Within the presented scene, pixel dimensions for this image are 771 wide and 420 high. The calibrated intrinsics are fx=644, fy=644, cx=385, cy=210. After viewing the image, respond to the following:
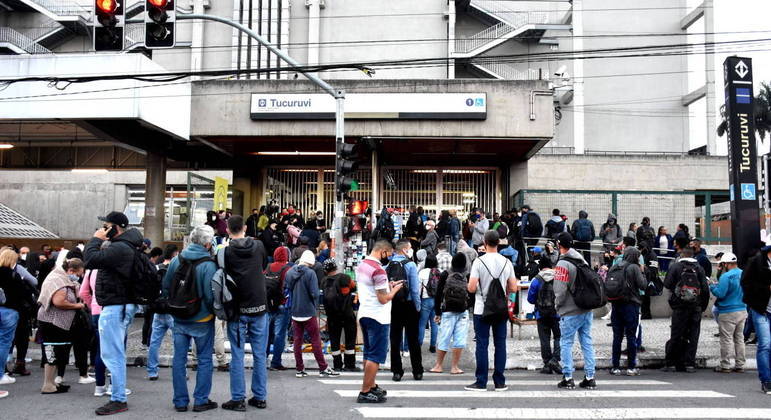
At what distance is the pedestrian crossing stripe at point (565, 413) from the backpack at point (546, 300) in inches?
105

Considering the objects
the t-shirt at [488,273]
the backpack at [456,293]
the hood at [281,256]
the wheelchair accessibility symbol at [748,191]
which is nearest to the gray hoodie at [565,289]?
the t-shirt at [488,273]

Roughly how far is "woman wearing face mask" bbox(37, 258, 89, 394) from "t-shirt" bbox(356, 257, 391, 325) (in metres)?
3.66

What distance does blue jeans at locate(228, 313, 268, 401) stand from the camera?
682 cm

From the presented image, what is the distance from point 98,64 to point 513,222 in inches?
457

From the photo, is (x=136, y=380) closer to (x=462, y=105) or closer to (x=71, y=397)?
(x=71, y=397)

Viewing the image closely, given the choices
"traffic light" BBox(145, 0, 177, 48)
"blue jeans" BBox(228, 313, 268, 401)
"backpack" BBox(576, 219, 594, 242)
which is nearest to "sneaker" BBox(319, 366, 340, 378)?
"blue jeans" BBox(228, 313, 268, 401)

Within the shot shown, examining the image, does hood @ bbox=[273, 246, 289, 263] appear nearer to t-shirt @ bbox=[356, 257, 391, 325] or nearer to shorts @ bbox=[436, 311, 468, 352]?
shorts @ bbox=[436, 311, 468, 352]

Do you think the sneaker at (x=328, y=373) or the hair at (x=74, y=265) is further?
the sneaker at (x=328, y=373)

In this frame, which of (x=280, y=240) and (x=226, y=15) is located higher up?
(x=226, y=15)

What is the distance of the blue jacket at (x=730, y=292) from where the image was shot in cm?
969

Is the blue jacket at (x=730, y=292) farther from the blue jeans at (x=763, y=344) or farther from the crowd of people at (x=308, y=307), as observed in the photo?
the blue jeans at (x=763, y=344)

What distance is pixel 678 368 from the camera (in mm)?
10078

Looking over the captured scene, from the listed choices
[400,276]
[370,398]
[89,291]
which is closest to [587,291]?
[400,276]

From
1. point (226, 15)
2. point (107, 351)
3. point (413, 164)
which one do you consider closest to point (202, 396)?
point (107, 351)
